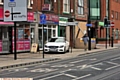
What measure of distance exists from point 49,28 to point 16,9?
1310cm

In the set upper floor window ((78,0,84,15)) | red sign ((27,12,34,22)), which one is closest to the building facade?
red sign ((27,12,34,22))

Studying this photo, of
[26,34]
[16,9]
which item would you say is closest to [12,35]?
[26,34]

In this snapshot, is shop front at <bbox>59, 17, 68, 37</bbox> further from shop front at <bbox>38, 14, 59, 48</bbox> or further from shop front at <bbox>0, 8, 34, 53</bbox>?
shop front at <bbox>0, 8, 34, 53</bbox>

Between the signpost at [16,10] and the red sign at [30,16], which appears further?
the red sign at [30,16]

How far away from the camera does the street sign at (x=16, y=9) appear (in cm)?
2222

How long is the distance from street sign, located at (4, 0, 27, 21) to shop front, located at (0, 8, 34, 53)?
4.72 m

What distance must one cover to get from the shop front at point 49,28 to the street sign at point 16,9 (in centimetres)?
1117

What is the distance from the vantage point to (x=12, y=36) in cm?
2889

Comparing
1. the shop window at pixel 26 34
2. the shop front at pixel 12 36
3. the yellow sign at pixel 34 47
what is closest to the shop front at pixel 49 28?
the shop window at pixel 26 34

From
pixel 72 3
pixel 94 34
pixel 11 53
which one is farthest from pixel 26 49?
pixel 94 34

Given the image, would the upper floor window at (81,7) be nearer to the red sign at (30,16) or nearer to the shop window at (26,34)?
the red sign at (30,16)

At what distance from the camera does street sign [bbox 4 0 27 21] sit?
22.2 m

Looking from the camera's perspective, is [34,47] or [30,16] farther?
[30,16]

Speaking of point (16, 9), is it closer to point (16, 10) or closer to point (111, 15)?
point (16, 10)
